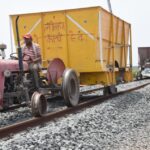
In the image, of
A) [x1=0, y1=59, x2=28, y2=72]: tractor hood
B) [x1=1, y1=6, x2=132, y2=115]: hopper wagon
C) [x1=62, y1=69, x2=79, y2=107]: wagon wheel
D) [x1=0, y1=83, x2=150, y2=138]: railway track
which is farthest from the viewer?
[x1=1, y1=6, x2=132, y2=115]: hopper wagon

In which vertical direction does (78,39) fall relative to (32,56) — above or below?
above

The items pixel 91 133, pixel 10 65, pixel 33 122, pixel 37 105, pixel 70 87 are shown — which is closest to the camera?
pixel 91 133

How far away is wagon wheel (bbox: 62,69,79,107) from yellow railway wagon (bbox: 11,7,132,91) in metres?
1.52

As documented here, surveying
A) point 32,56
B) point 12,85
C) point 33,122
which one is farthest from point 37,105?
→ point 32,56

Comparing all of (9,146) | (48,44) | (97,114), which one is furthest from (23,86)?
(48,44)

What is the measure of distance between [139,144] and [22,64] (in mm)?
3725

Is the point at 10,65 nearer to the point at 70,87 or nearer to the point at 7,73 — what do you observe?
the point at 7,73

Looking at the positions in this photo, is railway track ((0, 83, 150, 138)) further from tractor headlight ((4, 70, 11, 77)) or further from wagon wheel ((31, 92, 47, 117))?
tractor headlight ((4, 70, 11, 77))

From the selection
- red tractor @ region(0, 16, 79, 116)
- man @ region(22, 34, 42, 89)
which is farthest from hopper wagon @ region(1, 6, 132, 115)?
man @ region(22, 34, 42, 89)

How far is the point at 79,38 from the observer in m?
13.3

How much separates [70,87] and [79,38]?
2.32 meters

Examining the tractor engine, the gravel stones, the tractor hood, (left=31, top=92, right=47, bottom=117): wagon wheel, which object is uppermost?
the tractor hood

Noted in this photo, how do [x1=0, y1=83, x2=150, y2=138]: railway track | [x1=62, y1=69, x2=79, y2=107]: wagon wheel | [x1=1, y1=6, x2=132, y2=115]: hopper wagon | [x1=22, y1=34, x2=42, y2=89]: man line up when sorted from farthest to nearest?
[x1=1, y1=6, x2=132, y2=115]: hopper wagon < [x1=62, y1=69, x2=79, y2=107]: wagon wheel < [x1=22, y1=34, x2=42, y2=89]: man < [x1=0, y1=83, x2=150, y2=138]: railway track

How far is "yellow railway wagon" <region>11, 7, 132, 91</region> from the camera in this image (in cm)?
1312
